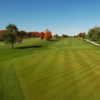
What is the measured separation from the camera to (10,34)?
40719mm

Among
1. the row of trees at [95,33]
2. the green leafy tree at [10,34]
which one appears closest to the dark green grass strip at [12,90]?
the green leafy tree at [10,34]

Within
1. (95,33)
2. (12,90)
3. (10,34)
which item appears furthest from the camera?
(95,33)

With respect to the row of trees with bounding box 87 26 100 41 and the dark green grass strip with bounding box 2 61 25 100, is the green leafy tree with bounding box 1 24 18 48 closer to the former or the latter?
the dark green grass strip with bounding box 2 61 25 100

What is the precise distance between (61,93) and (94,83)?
151 inches

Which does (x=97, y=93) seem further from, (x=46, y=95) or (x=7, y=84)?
(x=7, y=84)

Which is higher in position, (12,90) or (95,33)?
(95,33)

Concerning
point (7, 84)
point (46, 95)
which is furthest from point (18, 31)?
point (46, 95)

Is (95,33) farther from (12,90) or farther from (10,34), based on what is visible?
(12,90)

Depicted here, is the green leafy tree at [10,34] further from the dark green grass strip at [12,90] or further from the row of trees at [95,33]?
the row of trees at [95,33]

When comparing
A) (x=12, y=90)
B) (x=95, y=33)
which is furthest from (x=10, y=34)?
(x=95, y=33)

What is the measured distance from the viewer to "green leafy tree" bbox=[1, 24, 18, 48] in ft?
132

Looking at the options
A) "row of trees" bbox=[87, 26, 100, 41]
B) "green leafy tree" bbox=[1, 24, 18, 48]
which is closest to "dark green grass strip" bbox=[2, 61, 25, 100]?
"green leafy tree" bbox=[1, 24, 18, 48]

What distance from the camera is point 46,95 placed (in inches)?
268

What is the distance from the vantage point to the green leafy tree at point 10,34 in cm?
4020
